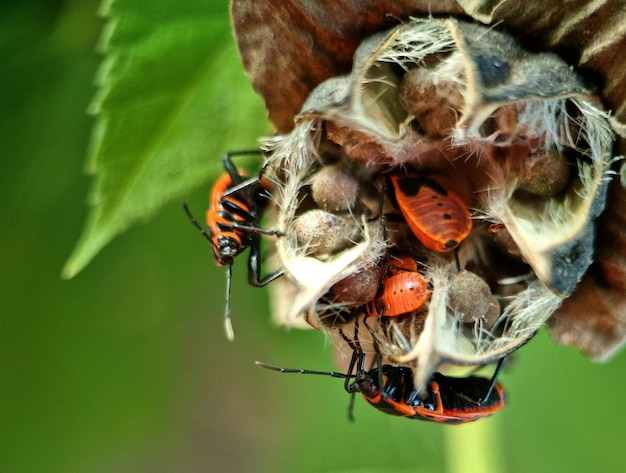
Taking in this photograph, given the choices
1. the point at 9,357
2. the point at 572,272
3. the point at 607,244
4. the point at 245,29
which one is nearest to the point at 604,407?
the point at 607,244

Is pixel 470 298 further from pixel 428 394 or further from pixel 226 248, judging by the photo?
pixel 226 248

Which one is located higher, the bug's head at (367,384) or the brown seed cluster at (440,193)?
the brown seed cluster at (440,193)

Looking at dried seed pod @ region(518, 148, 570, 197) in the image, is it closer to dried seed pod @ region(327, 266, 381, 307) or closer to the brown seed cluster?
the brown seed cluster

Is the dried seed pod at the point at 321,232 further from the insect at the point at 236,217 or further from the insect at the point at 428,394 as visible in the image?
the insect at the point at 428,394

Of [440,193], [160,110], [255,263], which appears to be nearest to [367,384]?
[255,263]

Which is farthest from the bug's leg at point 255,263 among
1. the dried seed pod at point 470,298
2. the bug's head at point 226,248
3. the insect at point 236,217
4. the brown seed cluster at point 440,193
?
the dried seed pod at point 470,298

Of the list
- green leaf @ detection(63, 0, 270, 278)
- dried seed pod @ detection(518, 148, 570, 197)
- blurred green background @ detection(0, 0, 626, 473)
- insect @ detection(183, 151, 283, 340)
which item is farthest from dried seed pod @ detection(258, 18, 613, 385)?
blurred green background @ detection(0, 0, 626, 473)
